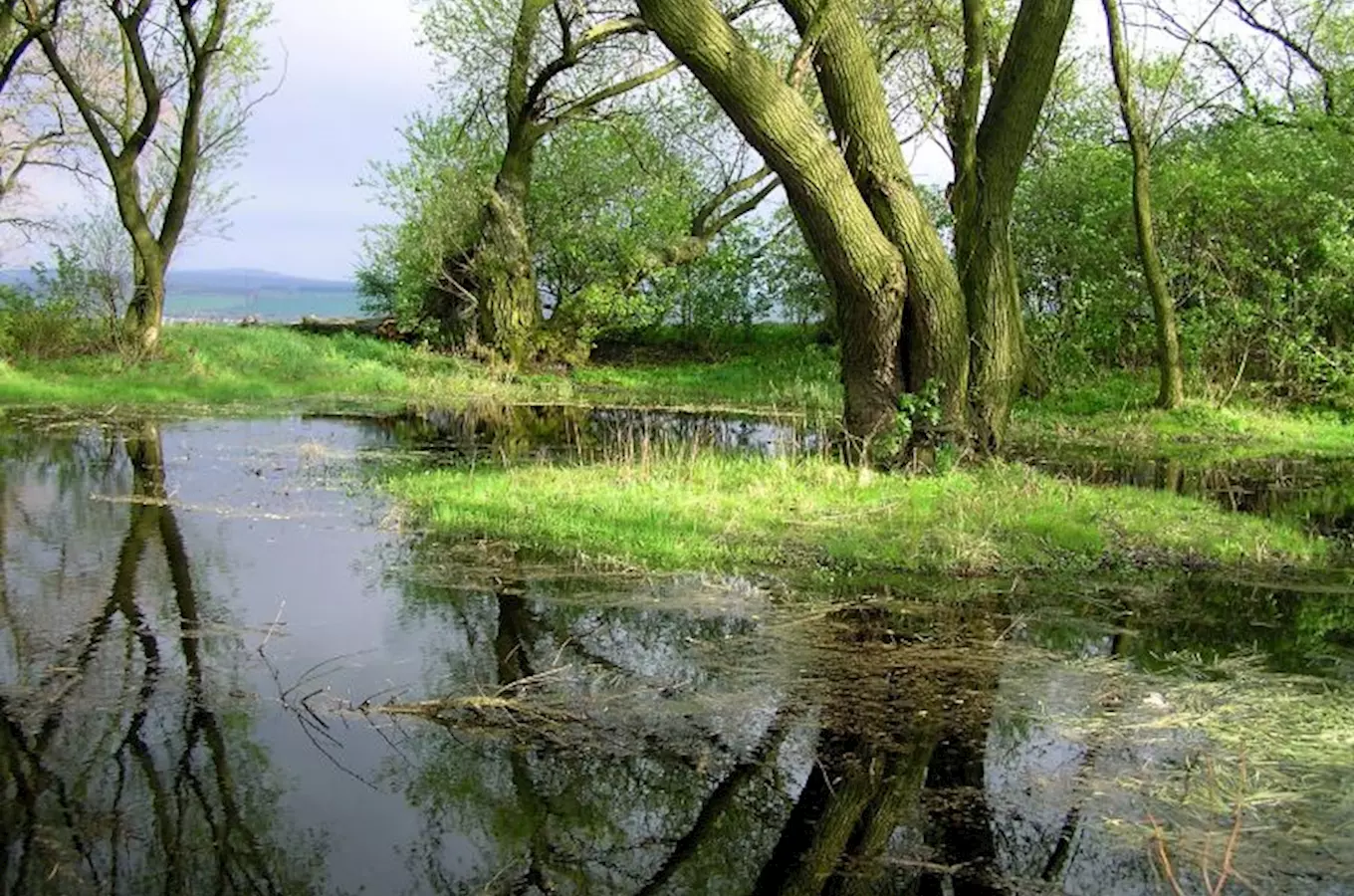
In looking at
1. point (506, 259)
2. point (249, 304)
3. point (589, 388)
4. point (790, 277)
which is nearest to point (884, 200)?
point (589, 388)

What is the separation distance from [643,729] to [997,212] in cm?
824

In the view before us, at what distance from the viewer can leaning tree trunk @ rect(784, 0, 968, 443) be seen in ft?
36.3

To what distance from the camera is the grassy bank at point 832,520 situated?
843 cm

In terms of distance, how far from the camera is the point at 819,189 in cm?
1052

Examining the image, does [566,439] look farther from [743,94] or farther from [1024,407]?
[1024,407]

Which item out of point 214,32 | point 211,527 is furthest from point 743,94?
point 214,32

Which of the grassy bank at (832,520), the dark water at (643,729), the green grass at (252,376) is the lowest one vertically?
the dark water at (643,729)

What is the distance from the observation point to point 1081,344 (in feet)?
64.3

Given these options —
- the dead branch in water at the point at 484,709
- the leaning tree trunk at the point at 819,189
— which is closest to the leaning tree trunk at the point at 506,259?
the leaning tree trunk at the point at 819,189

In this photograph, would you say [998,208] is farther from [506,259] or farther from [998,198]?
[506,259]

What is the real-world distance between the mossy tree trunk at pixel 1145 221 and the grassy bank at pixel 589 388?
17.3 inches

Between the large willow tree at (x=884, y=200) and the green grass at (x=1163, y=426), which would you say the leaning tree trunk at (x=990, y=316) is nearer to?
the large willow tree at (x=884, y=200)

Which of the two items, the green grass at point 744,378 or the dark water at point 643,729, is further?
the green grass at point 744,378

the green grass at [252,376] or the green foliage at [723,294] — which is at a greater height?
the green foliage at [723,294]
